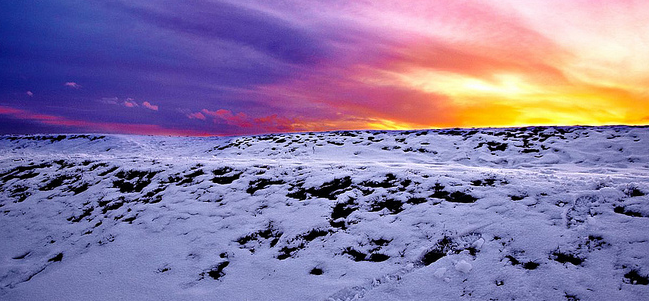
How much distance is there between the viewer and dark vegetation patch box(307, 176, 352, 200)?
22.0 feet

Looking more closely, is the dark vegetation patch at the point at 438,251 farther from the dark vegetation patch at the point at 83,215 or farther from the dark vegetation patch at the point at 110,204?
the dark vegetation patch at the point at 83,215

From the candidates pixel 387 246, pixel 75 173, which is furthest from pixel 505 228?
pixel 75 173

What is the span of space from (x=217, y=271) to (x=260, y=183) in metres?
3.24

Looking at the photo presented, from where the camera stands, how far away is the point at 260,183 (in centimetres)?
772

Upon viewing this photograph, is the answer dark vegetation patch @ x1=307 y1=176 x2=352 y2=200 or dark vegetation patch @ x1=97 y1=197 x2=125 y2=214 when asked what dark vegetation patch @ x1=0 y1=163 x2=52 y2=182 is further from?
dark vegetation patch @ x1=307 y1=176 x2=352 y2=200

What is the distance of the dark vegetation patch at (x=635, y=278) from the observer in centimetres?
340

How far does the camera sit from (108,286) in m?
4.68

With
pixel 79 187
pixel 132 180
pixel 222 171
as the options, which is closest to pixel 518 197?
pixel 222 171

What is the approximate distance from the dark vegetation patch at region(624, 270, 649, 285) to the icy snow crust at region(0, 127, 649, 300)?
0.02 meters

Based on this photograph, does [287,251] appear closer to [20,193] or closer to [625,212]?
[625,212]

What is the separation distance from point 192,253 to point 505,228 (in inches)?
211

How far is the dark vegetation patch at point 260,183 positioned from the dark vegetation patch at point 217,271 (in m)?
2.59

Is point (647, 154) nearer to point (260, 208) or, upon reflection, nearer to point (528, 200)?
point (528, 200)

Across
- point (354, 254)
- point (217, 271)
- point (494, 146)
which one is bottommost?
point (217, 271)
